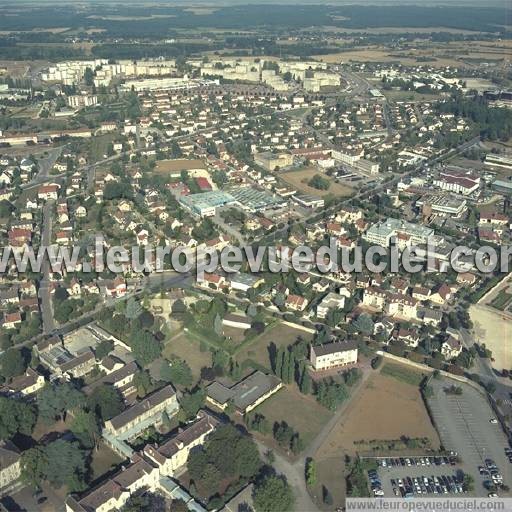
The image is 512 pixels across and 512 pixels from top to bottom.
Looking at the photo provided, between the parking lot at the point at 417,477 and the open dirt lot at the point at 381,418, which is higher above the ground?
the open dirt lot at the point at 381,418

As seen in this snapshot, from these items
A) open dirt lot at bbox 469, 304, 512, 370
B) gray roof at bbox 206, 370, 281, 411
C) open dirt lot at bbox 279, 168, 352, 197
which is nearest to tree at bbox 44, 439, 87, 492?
gray roof at bbox 206, 370, 281, 411

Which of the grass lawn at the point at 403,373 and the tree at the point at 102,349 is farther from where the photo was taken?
the tree at the point at 102,349

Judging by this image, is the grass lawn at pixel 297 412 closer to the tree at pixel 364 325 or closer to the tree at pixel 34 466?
the tree at pixel 364 325

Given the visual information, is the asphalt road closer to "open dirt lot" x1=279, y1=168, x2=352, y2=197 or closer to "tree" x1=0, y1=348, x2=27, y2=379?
"tree" x1=0, y1=348, x2=27, y2=379

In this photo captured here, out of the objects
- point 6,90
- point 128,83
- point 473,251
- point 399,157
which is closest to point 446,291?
point 473,251

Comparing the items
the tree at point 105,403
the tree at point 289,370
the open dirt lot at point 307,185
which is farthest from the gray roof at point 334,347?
the open dirt lot at point 307,185

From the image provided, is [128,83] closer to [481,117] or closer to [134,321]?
[481,117]
